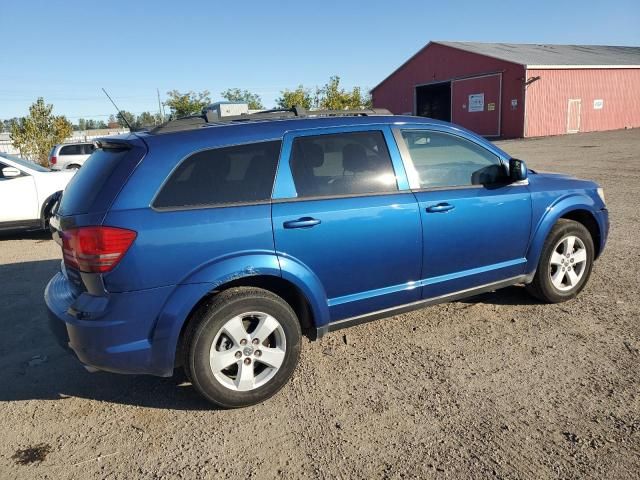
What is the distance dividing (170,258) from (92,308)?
54cm

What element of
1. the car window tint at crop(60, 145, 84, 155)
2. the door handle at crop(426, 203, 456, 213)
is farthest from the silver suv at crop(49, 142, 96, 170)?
the door handle at crop(426, 203, 456, 213)

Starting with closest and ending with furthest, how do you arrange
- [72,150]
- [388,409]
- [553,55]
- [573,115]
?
[388,409]
[72,150]
[573,115]
[553,55]

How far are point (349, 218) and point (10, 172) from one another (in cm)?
714

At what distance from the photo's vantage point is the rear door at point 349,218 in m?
3.24

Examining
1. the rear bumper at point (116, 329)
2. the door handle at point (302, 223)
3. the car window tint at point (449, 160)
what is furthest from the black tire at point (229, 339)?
the car window tint at point (449, 160)

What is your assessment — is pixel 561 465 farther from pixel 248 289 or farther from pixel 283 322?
pixel 248 289

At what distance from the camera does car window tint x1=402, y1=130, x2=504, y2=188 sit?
3816 millimetres

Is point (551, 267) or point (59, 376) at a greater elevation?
point (551, 267)

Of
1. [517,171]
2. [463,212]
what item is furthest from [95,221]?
[517,171]

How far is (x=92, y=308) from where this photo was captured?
9.41 feet

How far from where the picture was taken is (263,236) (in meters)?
3.10

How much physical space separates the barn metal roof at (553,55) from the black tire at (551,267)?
29.3 metres

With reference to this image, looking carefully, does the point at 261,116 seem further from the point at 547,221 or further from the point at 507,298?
the point at 507,298

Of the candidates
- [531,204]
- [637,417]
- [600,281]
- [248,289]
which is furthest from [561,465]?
[600,281]
